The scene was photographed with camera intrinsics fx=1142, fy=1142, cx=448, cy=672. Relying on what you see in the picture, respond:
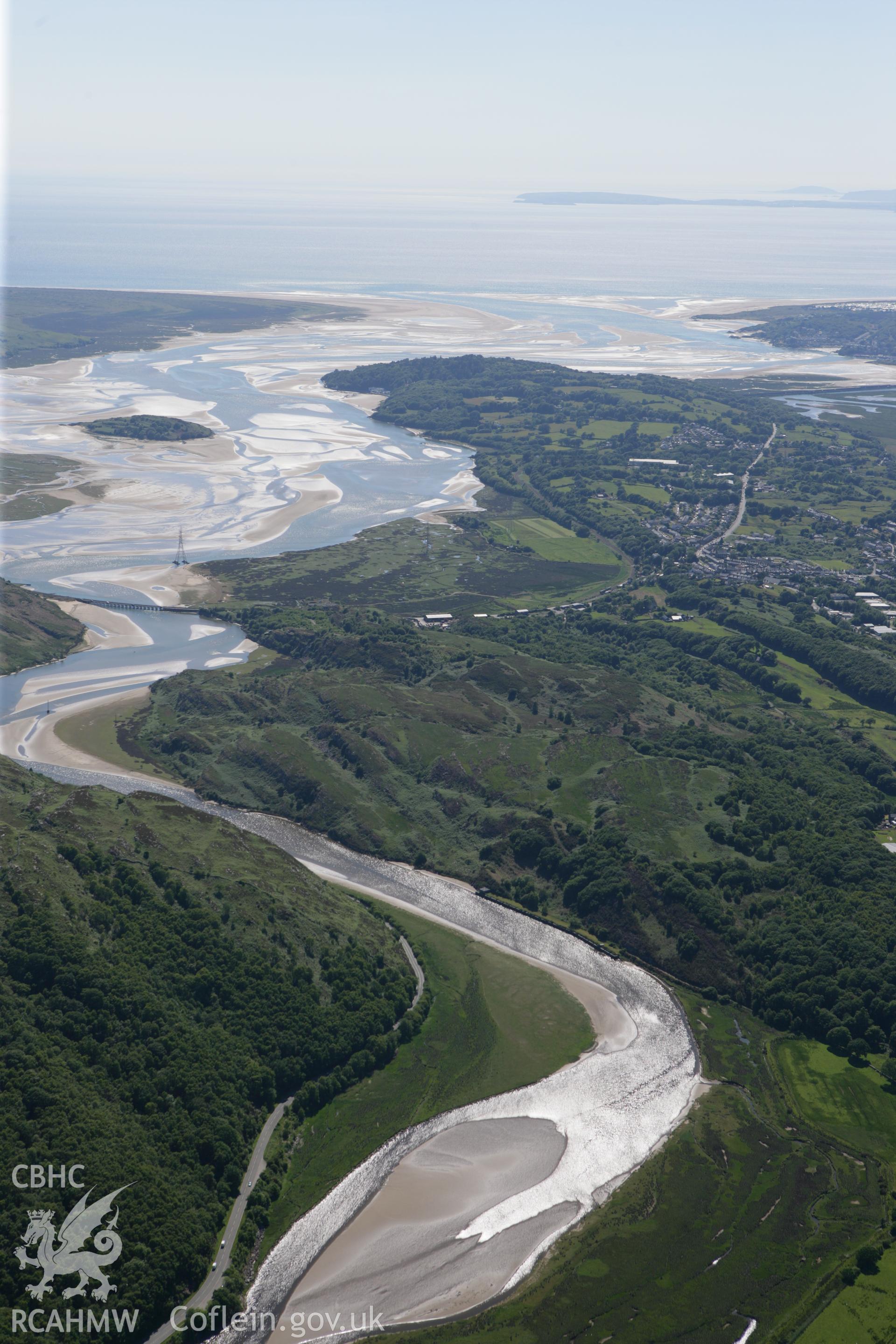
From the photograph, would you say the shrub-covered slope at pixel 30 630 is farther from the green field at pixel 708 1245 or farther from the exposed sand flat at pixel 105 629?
the green field at pixel 708 1245

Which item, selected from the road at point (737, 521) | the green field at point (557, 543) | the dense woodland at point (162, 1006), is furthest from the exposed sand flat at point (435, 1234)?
the road at point (737, 521)

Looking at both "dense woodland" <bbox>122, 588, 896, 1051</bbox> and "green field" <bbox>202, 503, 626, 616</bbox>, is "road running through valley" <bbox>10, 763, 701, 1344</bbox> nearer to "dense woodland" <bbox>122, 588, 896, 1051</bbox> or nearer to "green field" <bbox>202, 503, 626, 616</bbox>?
"dense woodland" <bbox>122, 588, 896, 1051</bbox>

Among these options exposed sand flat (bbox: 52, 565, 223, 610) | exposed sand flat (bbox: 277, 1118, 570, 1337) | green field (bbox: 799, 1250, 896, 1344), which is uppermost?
exposed sand flat (bbox: 52, 565, 223, 610)

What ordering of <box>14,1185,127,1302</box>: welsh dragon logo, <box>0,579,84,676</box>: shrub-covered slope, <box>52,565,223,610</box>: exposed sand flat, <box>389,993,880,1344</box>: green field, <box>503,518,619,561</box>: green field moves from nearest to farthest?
<box>14,1185,127,1302</box>: welsh dragon logo < <box>389,993,880,1344</box>: green field < <box>0,579,84,676</box>: shrub-covered slope < <box>52,565,223,610</box>: exposed sand flat < <box>503,518,619,561</box>: green field

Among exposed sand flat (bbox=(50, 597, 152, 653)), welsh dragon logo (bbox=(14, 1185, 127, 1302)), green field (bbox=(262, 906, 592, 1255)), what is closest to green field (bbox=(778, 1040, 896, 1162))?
green field (bbox=(262, 906, 592, 1255))

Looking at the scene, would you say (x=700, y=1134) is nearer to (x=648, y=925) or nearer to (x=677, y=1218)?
(x=677, y=1218)

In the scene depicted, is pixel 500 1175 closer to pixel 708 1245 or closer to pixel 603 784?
pixel 708 1245

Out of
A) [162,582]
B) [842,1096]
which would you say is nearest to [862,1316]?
[842,1096]
